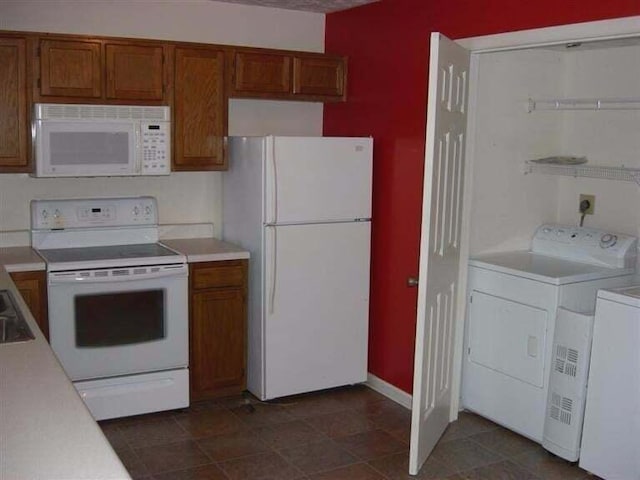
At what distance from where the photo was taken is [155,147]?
400 centimetres

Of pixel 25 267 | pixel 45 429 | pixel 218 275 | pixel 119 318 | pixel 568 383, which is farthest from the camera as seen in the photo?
pixel 218 275

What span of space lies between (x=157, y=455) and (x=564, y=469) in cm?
196

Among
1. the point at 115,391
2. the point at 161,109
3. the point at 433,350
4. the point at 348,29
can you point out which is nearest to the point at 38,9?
the point at 161,109

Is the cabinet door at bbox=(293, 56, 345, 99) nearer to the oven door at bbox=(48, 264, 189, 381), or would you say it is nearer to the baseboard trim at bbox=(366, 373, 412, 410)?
the oven door at bbox=(48, 264, 189, 381)

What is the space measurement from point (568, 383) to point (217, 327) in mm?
1919

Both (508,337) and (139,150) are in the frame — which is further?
(139,150)

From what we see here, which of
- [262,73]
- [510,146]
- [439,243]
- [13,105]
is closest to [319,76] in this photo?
[262,73]

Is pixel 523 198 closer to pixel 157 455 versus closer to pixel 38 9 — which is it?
pixel 157 455

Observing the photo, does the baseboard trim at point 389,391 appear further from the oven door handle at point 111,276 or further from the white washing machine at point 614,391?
the oven door handle at point 111,276

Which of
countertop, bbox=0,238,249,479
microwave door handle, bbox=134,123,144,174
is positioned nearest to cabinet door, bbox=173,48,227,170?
microwave door handle, bbox=134,123,144,174

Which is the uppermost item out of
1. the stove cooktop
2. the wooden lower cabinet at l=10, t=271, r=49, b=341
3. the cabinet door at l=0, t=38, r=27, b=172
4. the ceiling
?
the ceiling

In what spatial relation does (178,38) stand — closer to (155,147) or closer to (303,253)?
(155,147)

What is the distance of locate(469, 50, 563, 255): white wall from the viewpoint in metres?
3.93

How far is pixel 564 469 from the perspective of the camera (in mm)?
3418
